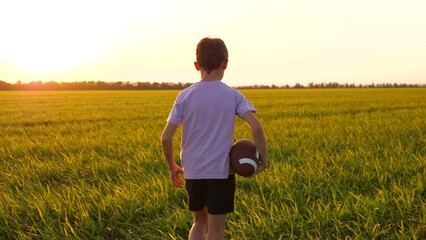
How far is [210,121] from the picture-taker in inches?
93.4

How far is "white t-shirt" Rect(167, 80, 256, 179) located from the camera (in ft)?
7.69

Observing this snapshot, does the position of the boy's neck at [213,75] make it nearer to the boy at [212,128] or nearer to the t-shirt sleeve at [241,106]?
the boy at [212,128]

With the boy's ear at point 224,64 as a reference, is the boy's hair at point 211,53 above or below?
above

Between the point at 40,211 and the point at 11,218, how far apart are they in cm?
30

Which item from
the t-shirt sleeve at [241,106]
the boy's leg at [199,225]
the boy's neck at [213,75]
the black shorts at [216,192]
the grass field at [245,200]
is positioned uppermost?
the boy's neck at [213,75]

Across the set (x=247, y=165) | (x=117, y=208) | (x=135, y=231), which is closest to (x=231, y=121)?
(x=247, y=165)

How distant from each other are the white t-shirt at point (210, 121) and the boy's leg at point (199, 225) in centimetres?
35

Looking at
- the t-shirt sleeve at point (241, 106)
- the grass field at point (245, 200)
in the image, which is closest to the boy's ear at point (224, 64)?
the t-shirt sleeve at point (241, 106)

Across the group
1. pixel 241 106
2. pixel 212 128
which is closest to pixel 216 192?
pixel 212 128

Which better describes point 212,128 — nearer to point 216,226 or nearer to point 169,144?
point 169,144

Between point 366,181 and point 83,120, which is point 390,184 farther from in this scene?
point 83,120

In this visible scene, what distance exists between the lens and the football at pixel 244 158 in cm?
233

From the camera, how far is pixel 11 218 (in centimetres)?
366

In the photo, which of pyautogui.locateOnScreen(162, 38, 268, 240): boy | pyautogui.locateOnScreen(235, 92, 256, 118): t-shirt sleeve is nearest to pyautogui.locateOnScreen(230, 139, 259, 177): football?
pyautogui.locateOnScreen(162, 38, 268, 240): boy
